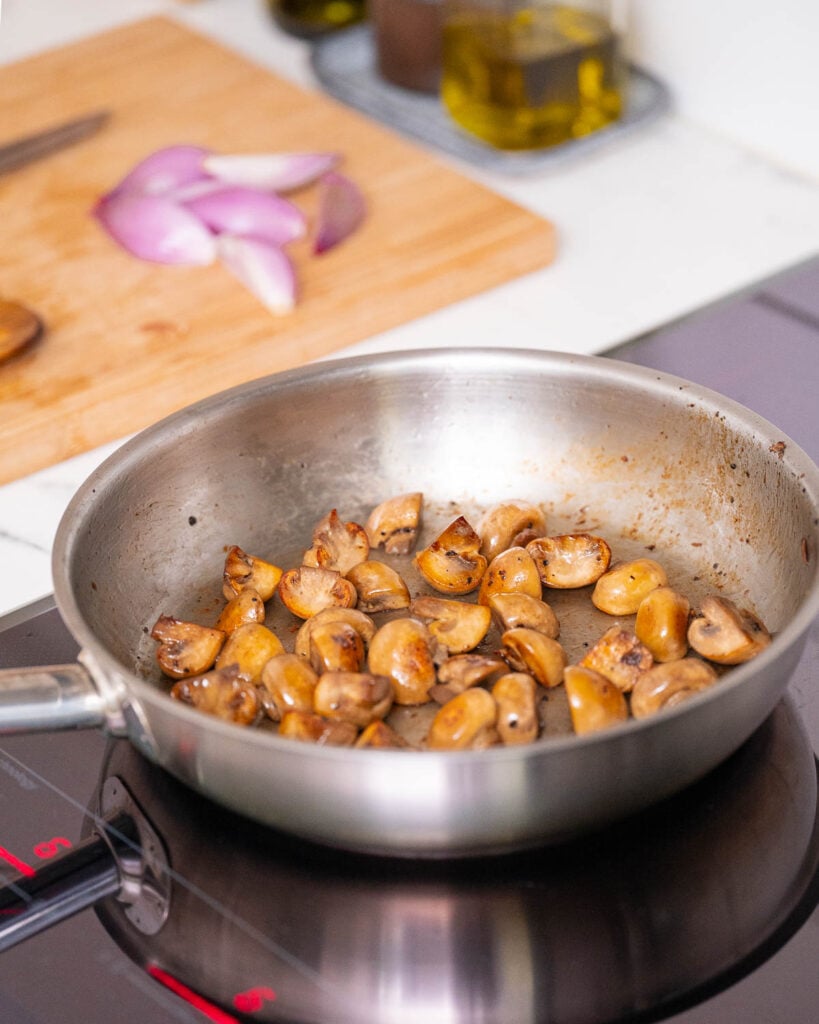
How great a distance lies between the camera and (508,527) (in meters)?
0.72

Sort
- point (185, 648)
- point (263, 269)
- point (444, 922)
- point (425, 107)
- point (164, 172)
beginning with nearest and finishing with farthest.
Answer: point (444, 922) → point (185, 648) → point (263, 269) → point (164, 172) → point (425, 107)

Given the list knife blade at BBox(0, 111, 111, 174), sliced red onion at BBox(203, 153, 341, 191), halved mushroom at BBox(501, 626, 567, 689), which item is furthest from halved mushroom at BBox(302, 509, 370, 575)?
knife blade at BBox(0, 111, 111, 174)

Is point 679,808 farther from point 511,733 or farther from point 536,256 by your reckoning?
point 536,256

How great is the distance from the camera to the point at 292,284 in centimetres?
94

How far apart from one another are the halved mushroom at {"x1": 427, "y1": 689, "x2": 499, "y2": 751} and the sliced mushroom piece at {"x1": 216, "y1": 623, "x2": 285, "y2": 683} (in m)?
0.10

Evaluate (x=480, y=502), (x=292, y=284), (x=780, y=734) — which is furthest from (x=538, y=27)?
(x=780, y=734)

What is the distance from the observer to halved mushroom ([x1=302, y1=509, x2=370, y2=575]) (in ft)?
2.32

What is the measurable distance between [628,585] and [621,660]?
0.07m

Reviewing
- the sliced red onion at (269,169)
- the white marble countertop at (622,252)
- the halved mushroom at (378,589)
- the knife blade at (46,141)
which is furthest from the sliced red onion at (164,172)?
the halved mushroom at (378,589)

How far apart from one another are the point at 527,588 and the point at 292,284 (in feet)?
1.15

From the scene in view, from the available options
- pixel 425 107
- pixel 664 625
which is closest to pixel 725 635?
pixel 664 625

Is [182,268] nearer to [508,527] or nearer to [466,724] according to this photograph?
[508,527]

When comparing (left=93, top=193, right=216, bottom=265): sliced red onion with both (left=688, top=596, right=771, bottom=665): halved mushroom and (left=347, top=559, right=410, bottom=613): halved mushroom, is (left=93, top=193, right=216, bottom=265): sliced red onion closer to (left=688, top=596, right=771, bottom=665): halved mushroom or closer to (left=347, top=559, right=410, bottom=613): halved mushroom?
(left=347, top=559, right=410, bottom=613): halved mushroom

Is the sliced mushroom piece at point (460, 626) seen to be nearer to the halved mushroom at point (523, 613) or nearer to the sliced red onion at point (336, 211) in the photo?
the halved mushroom at point (523, 613)
